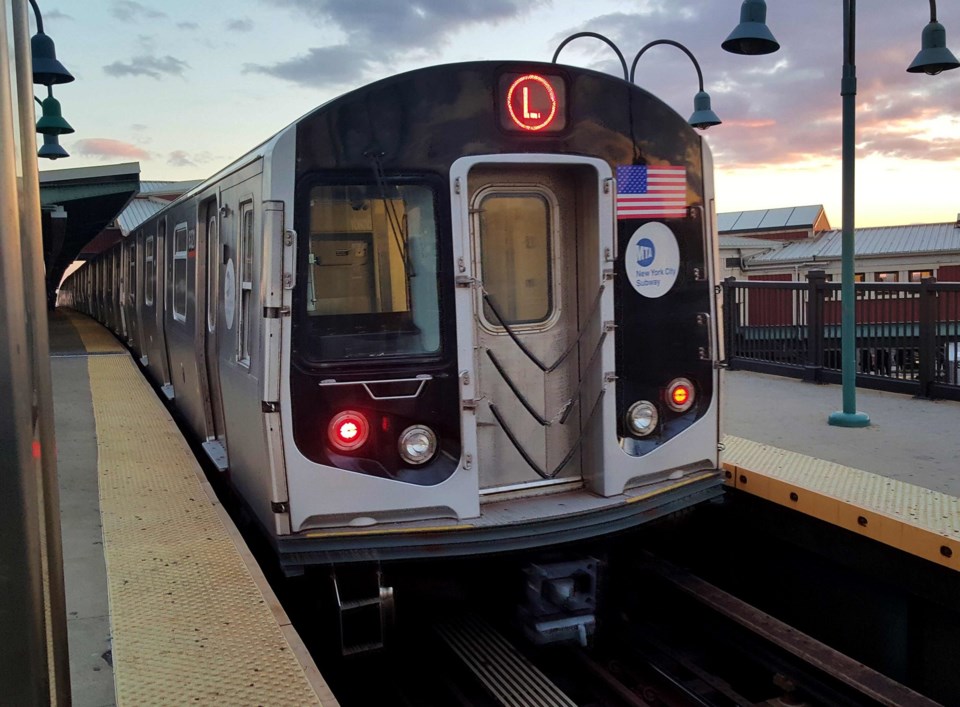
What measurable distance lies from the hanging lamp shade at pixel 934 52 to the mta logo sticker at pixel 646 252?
4.71m

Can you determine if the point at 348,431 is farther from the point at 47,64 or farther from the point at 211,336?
the point at 47,64

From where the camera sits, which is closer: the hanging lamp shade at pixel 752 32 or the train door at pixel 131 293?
the hanging lamp shade at pixel 752 32

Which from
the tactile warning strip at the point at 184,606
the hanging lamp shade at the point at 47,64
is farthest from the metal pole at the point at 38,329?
the hanging lamp shade at the point at 47,64

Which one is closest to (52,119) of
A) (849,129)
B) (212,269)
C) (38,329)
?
(212,269)

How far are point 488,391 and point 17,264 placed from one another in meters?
3.61

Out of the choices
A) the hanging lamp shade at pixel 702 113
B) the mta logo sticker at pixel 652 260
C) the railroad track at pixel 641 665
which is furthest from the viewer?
the hanging lamp shade at pixel 702 113

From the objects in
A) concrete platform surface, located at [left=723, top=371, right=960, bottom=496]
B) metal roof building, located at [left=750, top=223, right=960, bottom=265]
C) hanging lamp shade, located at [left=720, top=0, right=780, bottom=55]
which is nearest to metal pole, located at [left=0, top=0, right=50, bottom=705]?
concrete platform surface, located at [left=723, top=371, right=960, bottom=496]

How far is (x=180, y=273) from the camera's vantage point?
8125mm

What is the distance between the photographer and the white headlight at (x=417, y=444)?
4.62 m

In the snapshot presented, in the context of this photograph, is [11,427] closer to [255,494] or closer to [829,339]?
[255,494]

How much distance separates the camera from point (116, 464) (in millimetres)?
6484

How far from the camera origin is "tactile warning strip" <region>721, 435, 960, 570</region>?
462cm

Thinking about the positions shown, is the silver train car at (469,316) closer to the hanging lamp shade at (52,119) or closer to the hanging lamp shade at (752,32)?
the hanging lamp shade at (752,32)

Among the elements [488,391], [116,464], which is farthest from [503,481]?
[116,464]
